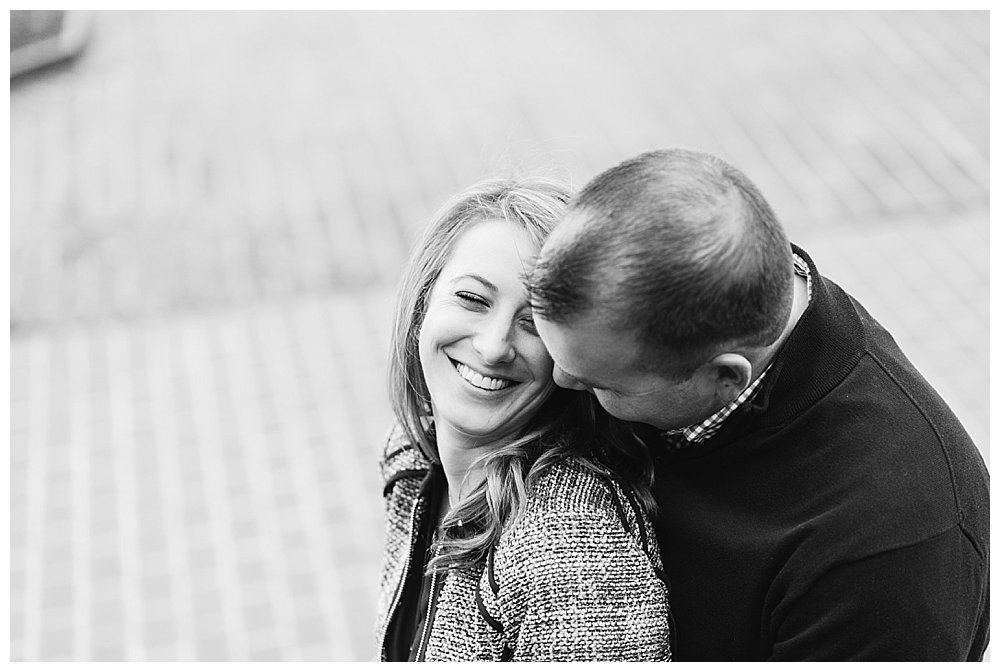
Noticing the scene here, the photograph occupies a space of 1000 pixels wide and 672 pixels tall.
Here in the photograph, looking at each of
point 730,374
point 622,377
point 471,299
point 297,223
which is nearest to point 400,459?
point 471,299

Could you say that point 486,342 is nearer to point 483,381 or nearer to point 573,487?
point 483,381

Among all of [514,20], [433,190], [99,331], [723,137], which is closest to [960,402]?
[723,137]

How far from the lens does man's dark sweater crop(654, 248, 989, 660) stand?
74.5 inches

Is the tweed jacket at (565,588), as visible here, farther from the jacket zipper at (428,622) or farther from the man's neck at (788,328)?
the man's neck at (788,328)

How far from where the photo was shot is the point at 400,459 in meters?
2.75

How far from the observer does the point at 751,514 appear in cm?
205

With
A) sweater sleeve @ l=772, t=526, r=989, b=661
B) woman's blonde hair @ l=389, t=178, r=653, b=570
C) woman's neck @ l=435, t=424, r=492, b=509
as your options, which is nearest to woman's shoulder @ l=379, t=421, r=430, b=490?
woman's neck @ l=435, t=424, r=492, b=509

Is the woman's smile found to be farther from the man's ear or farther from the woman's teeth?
the man's ear

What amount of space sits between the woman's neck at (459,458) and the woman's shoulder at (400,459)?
16 centimetres

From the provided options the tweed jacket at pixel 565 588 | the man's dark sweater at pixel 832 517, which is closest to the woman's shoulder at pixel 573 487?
the tweed jacket at pixel 565 588

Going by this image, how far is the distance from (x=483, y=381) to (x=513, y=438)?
0.17 metres

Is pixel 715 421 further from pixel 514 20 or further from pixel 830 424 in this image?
pixel 514 20

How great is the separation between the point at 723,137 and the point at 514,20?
2653mm

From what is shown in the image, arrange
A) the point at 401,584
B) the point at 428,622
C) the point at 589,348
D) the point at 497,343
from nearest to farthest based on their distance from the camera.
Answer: the point at 589,348, the point at 497,343, the point at 428,622, the point at 401,584
